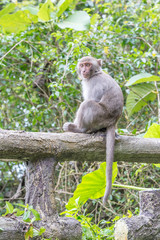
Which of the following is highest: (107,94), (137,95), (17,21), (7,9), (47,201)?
(7,9)

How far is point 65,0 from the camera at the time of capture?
503cm

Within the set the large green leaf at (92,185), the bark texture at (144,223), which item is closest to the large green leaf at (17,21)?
the large green leaf at (92,185)

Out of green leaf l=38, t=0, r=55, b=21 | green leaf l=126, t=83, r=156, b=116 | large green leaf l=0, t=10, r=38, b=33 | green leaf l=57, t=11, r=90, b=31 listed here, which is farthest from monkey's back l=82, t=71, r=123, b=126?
large green leaf l=0, t=10, r=38, b=33

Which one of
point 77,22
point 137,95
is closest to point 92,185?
point 137,95

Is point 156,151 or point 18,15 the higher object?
point 18,15

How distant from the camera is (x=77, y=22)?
202 inches

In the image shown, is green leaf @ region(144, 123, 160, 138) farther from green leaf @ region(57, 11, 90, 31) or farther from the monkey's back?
green leaf @ region(57, 11, 90, 31)

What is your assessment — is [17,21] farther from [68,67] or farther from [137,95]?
[137,95]

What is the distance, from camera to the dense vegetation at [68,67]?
524 centimetres

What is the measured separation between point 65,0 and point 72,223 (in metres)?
3.56

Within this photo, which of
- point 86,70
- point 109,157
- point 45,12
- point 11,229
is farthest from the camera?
point 45,12

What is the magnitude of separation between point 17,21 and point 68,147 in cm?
322

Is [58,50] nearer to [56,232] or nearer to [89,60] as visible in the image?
[89,60]

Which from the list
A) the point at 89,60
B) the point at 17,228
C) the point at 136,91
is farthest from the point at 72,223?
the point at 136,91
